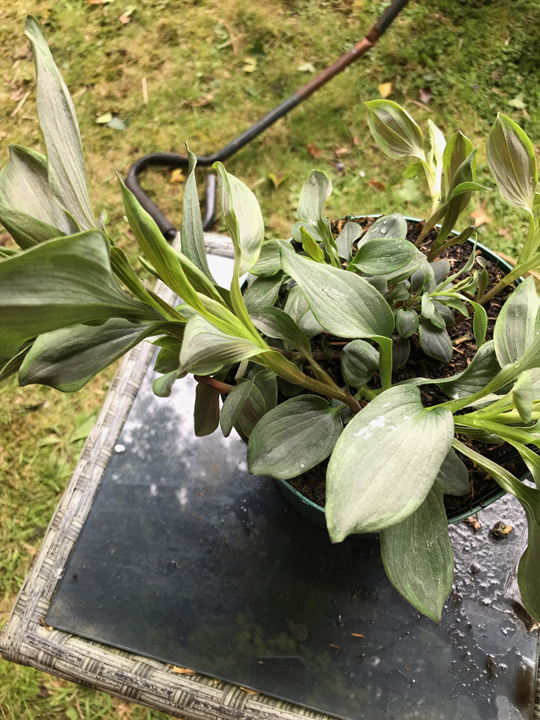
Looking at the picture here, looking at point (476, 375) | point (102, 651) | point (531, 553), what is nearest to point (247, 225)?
point (476, 375)

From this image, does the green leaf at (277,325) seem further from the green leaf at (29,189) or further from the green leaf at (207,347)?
the green leaf at (29,189)

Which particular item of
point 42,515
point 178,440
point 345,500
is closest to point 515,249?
point 178,440

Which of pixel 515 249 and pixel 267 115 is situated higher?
pixel 267 115

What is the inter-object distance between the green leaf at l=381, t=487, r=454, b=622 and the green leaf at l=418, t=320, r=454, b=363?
0.50ft

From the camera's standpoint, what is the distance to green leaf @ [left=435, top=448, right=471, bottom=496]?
479 millimetres

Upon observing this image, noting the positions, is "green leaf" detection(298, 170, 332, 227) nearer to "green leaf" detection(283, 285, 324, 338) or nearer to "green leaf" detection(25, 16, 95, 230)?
"green leaf" detection(283, 285, 324, 338)

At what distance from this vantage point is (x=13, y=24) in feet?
6.57

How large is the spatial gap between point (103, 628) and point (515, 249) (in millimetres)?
1287

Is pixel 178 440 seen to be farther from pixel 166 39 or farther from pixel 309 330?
pixel 166 39

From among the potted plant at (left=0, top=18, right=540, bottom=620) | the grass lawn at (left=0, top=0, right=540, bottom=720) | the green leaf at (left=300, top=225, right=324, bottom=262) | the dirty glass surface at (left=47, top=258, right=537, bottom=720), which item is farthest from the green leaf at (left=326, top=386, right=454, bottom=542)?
the grass lawn at (left=0, top=0, right=540, bottom=720)

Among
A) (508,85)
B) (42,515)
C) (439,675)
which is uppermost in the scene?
(508,85)

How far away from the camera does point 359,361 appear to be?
0.50 meters

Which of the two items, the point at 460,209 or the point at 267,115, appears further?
the point at 267,115

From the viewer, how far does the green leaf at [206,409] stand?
0.55m
